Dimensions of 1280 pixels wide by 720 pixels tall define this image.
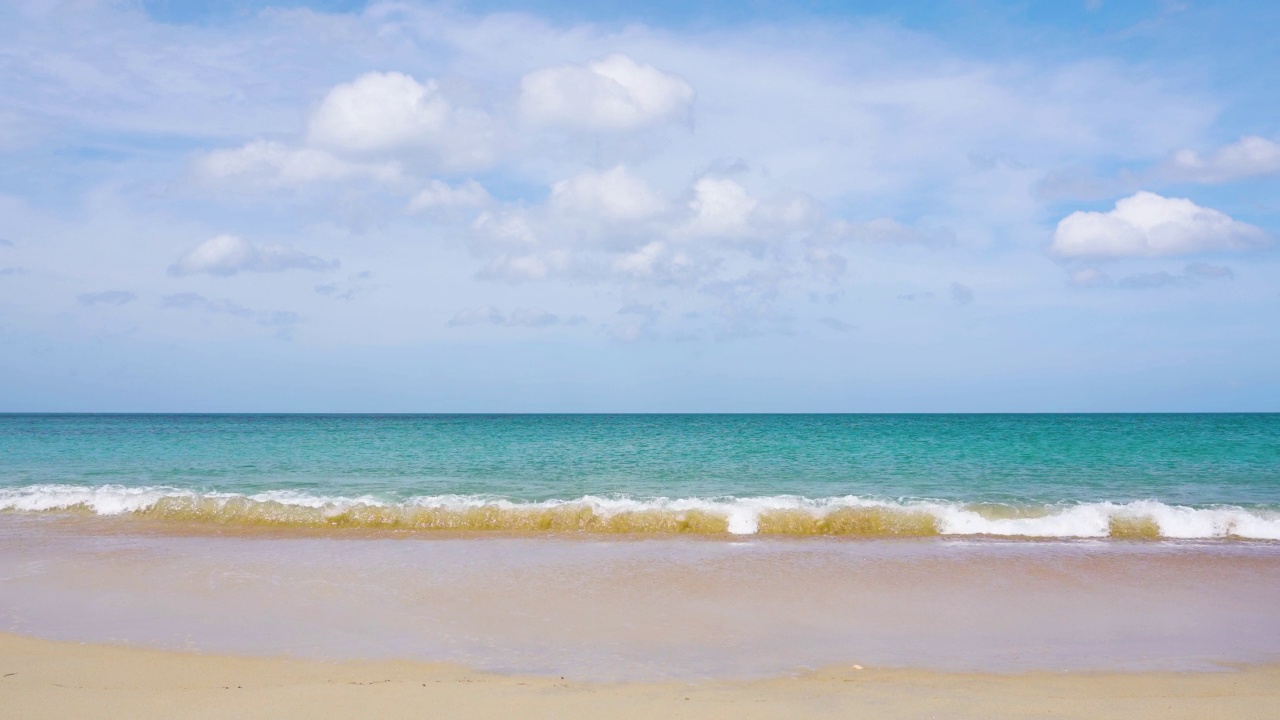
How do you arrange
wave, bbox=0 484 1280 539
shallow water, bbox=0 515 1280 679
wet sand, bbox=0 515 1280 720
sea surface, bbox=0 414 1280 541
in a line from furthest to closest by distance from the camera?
1. sea surface, bbox=0 414 1280 541
2. wave, bbox=0 484 1280 539
3. shallow water, bbox=0 515 1280 679
4. wet sand, bbox=0 515 1280 720

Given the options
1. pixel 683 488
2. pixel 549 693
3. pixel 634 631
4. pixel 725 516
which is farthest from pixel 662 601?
pixel 683 488

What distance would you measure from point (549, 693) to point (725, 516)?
9.13m

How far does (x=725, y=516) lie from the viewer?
14.9m

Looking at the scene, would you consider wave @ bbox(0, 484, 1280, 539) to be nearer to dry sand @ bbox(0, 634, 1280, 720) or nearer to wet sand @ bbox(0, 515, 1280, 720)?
wet sand @ bbox(0, 515, 1280, 720)

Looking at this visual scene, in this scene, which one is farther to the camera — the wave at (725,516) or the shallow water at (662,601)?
the wave at (725,516)

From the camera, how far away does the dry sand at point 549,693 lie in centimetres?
570

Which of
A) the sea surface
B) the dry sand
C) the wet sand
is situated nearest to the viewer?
the dry sand

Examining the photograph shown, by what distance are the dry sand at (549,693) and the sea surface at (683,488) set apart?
25.6 ft

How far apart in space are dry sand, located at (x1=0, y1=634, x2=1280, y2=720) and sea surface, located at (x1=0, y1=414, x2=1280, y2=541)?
781 cm

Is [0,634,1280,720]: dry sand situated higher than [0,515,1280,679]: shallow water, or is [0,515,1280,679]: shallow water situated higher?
[0,634,1280,720]: dry sand

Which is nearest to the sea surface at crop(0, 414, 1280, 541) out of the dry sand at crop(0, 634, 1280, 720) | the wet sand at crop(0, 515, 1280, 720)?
the wet sand at crop(0, 515, 1280, 720)

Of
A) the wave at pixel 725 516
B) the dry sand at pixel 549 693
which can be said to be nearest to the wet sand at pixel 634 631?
the dry sand at pixel 549 693

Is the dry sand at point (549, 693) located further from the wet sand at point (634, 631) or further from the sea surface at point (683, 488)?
the sea surface at point (683, 488)

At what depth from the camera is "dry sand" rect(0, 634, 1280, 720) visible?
5699 mm
